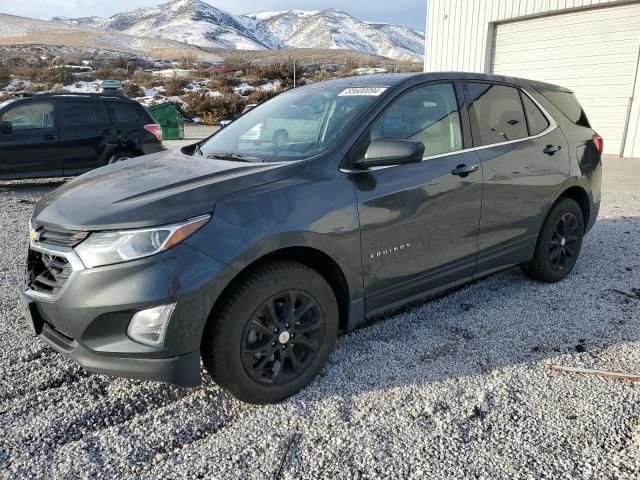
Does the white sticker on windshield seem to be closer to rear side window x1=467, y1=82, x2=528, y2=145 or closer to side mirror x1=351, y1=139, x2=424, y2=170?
side mirror x1=351, y1=139, x2=424, y2=170

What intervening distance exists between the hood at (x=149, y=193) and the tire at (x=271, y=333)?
44cm

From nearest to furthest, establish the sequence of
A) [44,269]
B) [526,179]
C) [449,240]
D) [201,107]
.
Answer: [44,269], [449,240], [526,179], [201,107]

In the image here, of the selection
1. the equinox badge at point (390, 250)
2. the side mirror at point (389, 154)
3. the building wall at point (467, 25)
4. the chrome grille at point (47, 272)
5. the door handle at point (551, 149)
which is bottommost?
the equinox badge at point (390, 250)

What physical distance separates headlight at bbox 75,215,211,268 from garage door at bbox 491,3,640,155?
1174 centimetres

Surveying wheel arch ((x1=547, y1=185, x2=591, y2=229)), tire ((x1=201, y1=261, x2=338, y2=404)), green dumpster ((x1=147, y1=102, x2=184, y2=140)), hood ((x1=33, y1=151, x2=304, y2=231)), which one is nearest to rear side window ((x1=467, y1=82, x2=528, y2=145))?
wheel arch ((x1=547, y1=185, x2=591, y2=229))

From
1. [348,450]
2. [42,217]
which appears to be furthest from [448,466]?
[42,217]

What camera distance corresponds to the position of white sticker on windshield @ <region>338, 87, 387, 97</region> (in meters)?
3.14

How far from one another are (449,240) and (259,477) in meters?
1.87

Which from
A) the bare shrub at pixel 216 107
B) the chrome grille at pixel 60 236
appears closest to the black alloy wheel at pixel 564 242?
the chrome grille at pixel 60 236

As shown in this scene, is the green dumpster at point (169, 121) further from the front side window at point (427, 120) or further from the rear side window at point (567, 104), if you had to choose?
the front side window at point (427, 120)

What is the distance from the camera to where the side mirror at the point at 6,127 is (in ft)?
27.5

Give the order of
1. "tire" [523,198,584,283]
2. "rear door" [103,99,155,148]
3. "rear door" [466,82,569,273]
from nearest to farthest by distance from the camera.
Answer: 1. "rear door" [466,82,569,273]
2. "tire" [523,198,584,283]
3. "rear door" [103,99,155,148]

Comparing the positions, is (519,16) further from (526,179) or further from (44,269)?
(44,269)

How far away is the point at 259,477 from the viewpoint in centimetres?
213
